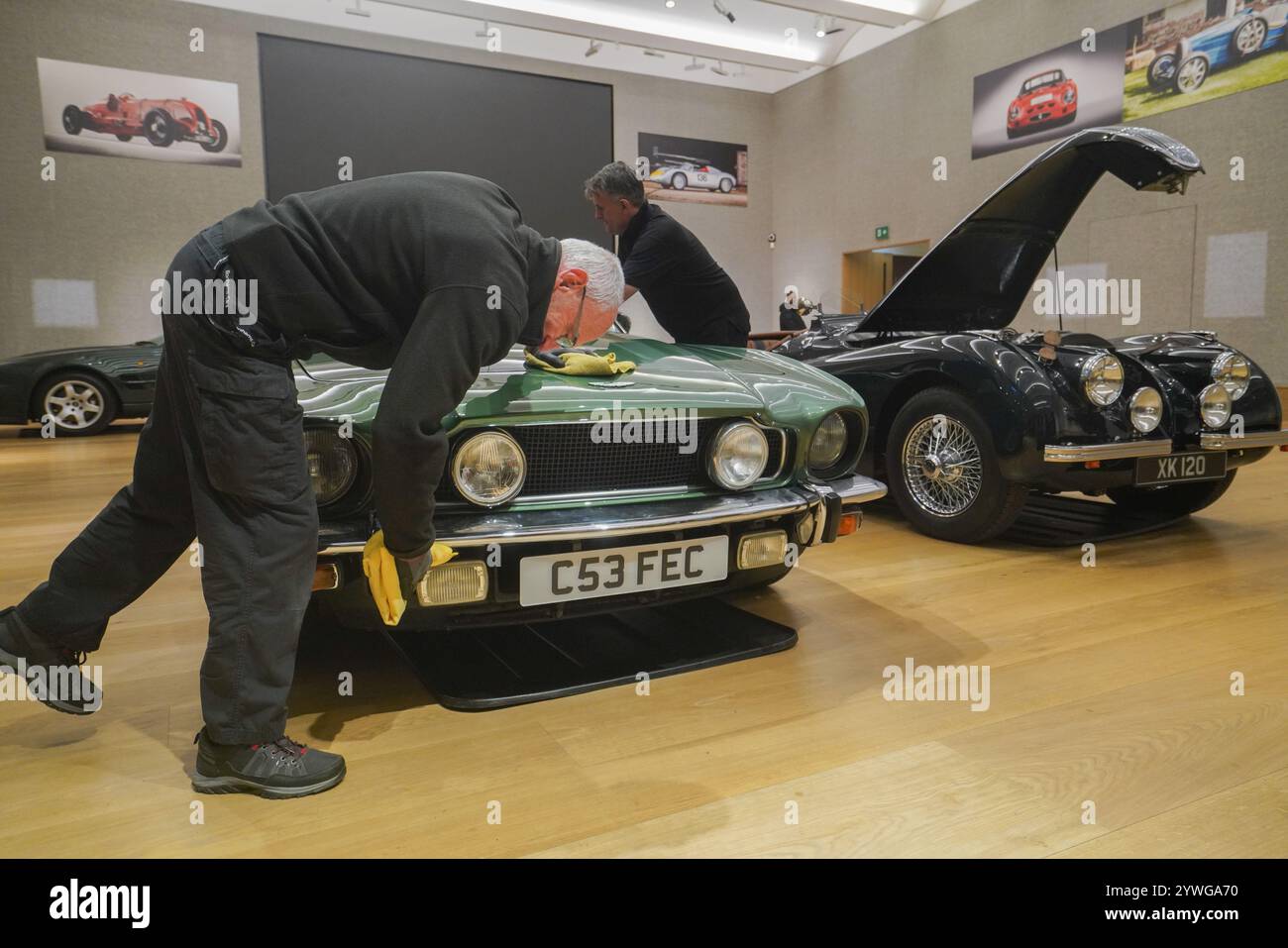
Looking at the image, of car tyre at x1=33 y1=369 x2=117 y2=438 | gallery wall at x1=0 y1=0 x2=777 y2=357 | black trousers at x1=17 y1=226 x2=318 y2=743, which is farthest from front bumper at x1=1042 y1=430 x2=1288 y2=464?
gallery wall at x1=0 y1=0 x2=777 y2=357

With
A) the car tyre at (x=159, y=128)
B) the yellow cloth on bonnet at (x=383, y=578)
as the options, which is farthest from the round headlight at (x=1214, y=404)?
the car tyre at (x=159, y=128)

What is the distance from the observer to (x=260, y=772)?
1480mm

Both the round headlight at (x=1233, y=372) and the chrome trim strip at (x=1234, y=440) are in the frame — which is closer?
the chrome trim strip at (x=1234, y=440)

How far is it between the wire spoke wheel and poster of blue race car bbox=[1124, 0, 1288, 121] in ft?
36.3

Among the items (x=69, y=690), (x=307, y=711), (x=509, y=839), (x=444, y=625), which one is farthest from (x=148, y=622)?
(x=509, y=839)

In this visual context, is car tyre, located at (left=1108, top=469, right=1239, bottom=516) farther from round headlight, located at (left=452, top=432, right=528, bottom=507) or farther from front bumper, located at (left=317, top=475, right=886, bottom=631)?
round headlight, located at (left=452, top=432, right=528, bottom=507)

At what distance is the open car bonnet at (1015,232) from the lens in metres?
3.09

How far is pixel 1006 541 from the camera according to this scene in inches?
136

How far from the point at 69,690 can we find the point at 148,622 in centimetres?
82

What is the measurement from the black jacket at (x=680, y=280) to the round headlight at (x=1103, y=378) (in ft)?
4.32

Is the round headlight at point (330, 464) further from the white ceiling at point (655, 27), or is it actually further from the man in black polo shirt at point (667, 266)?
the white ceiling at point (655, 27)

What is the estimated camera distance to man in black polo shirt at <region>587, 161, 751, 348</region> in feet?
11.0
